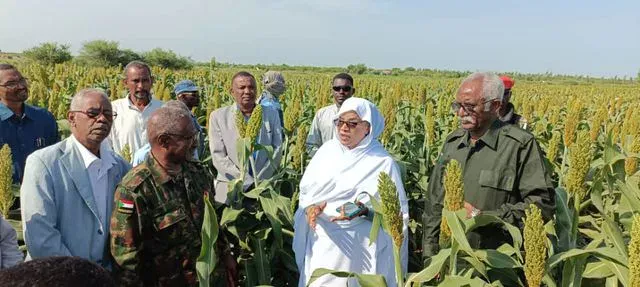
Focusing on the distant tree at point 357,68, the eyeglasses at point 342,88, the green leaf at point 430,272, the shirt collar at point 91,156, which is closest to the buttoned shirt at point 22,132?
the shirt collar at point 91,156

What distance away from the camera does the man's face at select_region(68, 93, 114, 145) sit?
76.2 inches

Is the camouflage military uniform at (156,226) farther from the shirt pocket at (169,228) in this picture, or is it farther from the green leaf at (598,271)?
the green leaf at (598,271)

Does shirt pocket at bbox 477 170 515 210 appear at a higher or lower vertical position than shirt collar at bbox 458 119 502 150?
lower

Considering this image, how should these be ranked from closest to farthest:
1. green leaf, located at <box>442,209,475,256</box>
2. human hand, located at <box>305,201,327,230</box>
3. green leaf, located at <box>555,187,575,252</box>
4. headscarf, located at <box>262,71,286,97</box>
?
green leaf, located at <box>442,209,475,256</box> < green leaf, located at <box>555,187,575,252</box> < human hand, located at <box>305,201,327,230</box> < headscarf, located at <box>262,71,286,97</box>

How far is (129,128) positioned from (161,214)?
1.73 metres

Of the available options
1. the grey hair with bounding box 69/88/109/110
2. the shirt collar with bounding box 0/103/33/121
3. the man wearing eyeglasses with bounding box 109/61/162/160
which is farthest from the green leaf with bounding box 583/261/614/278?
the shirt collar with bounding box 0/103/33/121

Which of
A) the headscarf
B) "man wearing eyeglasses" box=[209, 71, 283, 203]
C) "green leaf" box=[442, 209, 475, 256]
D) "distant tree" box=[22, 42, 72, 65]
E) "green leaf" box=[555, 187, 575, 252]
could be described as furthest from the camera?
"distant tree" box=[22, 42, 72, 65]

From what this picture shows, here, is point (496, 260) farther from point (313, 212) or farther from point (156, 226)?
point (156, 226)

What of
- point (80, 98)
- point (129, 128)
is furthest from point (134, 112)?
point (80, 98)

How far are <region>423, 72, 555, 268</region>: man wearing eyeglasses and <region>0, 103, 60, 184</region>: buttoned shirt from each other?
2393 mm

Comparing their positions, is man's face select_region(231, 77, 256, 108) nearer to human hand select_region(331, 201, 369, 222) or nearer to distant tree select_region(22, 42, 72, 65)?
human hand select_region(331, 201, 369, 222)

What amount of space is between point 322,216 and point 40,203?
123 centimetres

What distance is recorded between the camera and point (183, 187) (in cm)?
195

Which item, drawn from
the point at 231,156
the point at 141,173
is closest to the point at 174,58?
the point at 231,156
